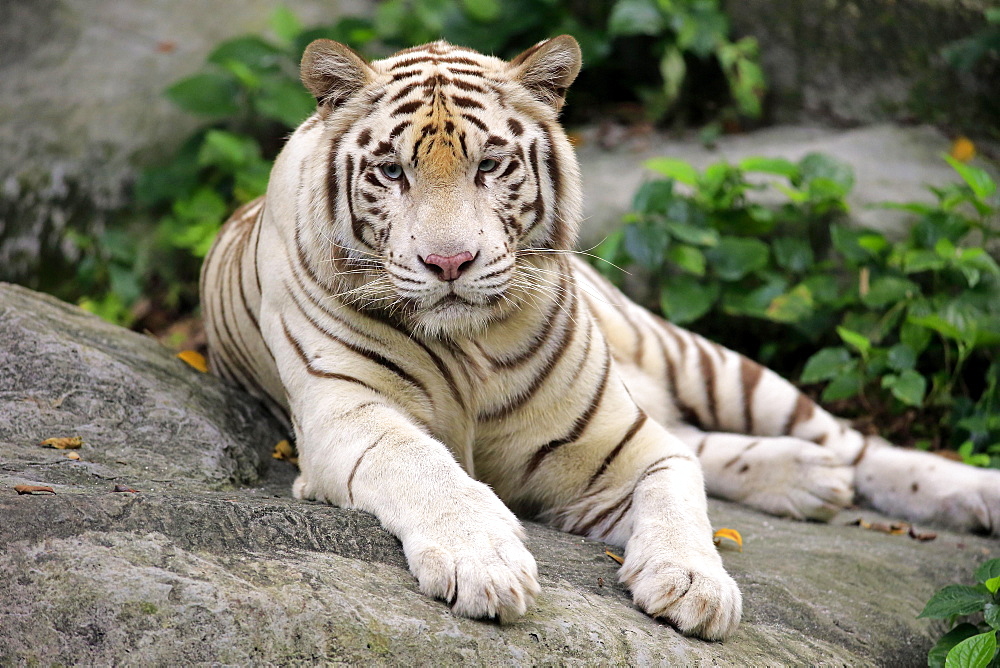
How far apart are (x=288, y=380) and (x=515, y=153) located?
A: 83 cm

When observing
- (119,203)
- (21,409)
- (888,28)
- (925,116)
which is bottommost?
(119,203)

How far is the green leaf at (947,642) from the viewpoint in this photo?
7.67ft

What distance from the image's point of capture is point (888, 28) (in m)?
5.29

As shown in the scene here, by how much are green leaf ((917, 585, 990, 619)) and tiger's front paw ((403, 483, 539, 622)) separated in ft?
3.55

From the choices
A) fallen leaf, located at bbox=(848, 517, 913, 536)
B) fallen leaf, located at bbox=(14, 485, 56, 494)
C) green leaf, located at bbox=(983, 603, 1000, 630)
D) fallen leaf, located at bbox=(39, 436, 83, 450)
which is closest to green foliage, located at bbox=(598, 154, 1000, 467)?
fallen leaf, located at bbox=(848, 517, 913, 536)

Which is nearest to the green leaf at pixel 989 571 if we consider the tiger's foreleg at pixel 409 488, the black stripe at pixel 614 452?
the black stripe at pixel 614 452

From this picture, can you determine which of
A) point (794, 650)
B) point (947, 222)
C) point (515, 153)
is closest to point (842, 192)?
point (947, 222)

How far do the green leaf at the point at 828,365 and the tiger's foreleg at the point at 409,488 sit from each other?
2.19m

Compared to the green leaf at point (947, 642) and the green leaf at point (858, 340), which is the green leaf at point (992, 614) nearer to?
the green leaf at point (947, 642)

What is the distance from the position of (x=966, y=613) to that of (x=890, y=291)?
1968 millimetres

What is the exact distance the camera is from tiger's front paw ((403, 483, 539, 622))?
177 centimetres

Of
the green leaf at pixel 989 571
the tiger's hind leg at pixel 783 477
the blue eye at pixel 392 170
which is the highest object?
the blue eye at pixel 392 170

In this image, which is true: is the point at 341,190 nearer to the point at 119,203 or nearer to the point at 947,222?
the point at 947,222

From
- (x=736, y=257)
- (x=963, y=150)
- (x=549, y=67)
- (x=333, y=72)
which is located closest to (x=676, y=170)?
(x=736, y=257)
